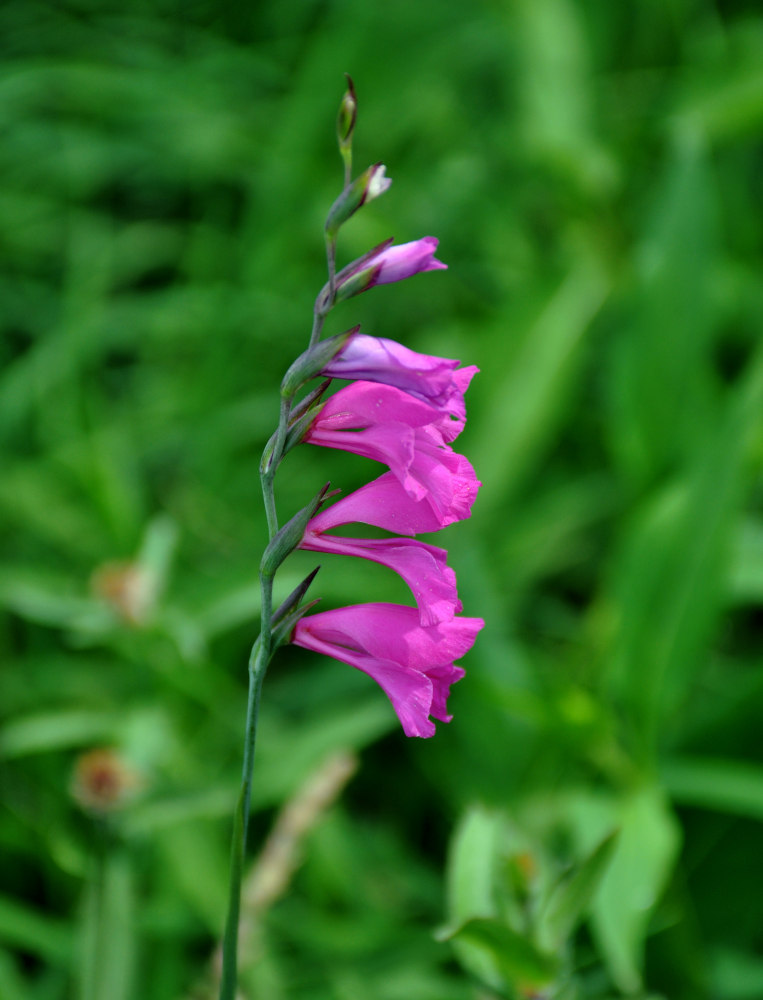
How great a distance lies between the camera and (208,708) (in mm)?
1694

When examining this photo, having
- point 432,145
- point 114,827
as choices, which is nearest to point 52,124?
point 432,145

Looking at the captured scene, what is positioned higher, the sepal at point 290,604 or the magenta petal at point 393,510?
the magenta petal at point 393,510

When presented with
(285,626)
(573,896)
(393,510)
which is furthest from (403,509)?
(573,896)

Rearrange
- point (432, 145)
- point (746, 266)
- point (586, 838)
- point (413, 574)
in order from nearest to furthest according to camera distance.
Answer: point (413, 574) < point (586, 838) < point (746, 266) < point (432, 145)

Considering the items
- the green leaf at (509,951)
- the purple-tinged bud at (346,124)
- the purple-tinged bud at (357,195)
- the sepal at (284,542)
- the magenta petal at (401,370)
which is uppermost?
the purple-tinged bud at (346,124)

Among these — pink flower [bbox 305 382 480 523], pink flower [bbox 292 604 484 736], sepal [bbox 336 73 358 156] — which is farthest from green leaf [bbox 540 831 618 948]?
sepal [bbox 336 73 358 156]

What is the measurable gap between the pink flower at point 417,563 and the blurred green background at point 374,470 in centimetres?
44

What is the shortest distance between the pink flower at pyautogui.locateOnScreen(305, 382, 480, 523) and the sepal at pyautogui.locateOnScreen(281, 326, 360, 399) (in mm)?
36

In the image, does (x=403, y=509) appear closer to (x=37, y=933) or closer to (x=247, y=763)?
(x=247, y=763)

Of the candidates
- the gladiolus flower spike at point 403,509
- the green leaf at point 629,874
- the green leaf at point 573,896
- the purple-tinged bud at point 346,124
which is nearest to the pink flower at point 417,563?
the gladiolus flower spike at point 403,509

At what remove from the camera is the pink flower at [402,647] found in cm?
67

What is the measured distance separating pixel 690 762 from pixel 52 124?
247 cm

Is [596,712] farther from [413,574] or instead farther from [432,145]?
[432,145]

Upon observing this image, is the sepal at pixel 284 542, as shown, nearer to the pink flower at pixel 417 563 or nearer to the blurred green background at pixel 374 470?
the pink flower at pixel 417 563
